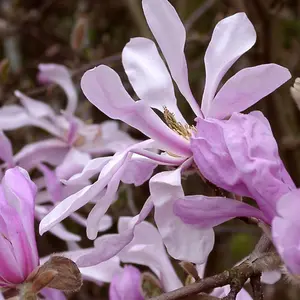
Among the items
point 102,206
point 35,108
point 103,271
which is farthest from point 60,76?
point 102,206

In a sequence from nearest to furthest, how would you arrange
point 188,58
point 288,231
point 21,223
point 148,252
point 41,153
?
point 288,231 < point 21,223 < point 148,252 < point 41,153 < point 188,58

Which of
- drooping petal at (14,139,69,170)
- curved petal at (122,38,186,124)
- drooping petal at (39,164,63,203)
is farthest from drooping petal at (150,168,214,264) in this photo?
drooping petal at (14,139,69,170)

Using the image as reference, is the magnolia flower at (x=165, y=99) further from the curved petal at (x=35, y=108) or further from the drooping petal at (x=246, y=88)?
the curved petal at (x=35, y=108)

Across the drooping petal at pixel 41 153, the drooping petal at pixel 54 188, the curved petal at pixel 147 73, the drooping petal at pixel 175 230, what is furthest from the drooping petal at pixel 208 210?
the drooping petal at pixel 41 153

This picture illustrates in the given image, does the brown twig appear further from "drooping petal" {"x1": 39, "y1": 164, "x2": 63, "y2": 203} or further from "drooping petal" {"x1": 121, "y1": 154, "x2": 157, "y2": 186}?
"drooping petal" {"x1": 39, "y1": 164, "x2": 63, "y2": 203}

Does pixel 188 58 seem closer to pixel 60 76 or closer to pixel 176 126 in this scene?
pixel 60 76
